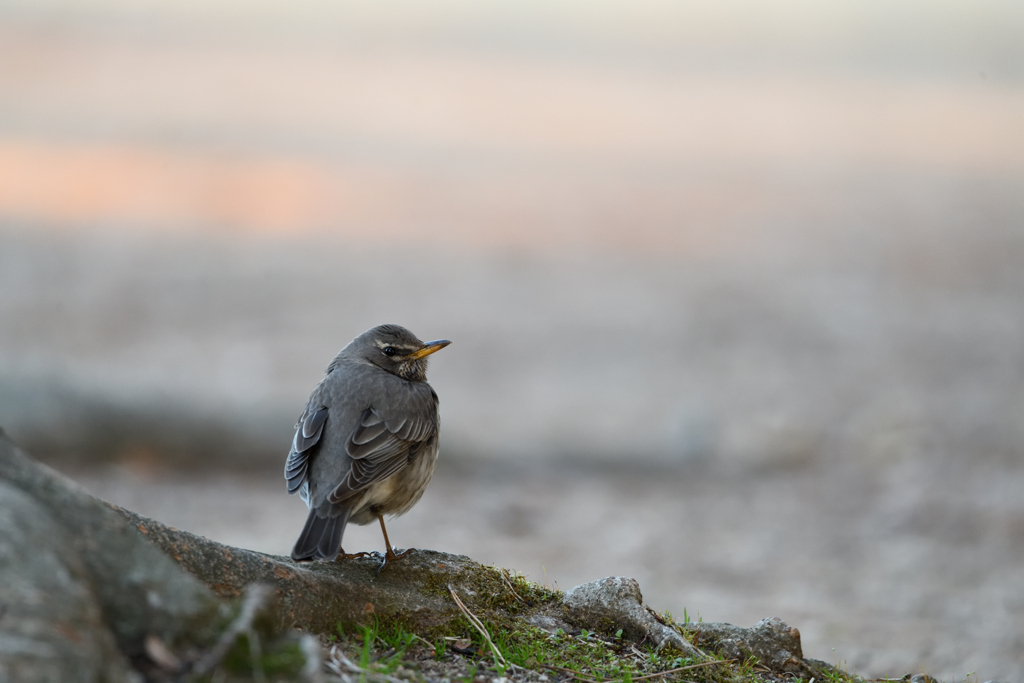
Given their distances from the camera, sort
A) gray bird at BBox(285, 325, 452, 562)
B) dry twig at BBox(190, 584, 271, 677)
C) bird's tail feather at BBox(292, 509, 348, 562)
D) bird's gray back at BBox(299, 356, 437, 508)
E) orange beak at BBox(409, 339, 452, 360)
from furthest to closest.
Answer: orange beak at BBox(409, 339, 452, 360) → bird's gray back at BBox(299, 356, 437, 508) → gray bird at BBox(285, 325, 452, 562) → bird's tail feather at BBox(292, 509, 348, 562) → dry twig at BBox(190, 584, 271, 677)

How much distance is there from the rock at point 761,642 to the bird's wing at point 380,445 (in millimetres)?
1728

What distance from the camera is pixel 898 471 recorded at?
1335 centimetres

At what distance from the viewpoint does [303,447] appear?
5367mm

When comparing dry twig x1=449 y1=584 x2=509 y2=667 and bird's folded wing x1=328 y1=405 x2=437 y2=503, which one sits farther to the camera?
bird's folded wing x1=328 y1=405 x2=437 y2=503

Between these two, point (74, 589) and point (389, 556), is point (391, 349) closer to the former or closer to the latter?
point (389, 556)

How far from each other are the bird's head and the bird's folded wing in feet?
1.60

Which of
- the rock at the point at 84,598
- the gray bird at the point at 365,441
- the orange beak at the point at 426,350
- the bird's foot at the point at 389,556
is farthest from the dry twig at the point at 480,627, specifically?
the orange beak at the point at 426,350

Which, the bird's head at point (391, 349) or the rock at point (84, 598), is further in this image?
the bird's head at point (391, 349)

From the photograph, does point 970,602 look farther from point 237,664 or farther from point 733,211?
point 733,211

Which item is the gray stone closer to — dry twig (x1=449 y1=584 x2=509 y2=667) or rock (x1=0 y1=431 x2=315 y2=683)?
rock (x1=0 y1=431 x2=315 y2=683)

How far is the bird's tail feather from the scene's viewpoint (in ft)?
15.1

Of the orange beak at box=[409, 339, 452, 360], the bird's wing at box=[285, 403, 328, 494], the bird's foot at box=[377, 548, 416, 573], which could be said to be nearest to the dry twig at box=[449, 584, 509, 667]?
the bird's foot at box=[377, 548, 416, 573]

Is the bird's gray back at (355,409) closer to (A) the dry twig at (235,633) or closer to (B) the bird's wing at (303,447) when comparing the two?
(B) the bird's wing at (303,447)

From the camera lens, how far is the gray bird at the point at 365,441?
Result: 504cm
